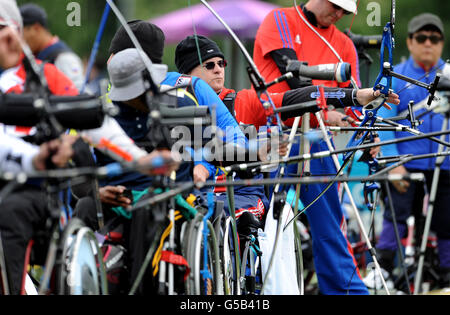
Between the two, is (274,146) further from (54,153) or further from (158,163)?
(54,153)

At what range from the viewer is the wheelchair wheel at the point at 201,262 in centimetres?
421

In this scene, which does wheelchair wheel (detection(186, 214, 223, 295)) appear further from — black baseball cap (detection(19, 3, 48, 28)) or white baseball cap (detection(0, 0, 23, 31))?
black baseball cap (detection(19, 3, 48, 28))

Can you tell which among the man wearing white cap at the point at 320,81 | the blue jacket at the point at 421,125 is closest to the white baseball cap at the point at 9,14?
the man wearing white cap at the point at 320,81

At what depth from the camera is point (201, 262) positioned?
4406 mm

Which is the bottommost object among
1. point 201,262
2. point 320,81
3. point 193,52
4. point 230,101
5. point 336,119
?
point 201,262

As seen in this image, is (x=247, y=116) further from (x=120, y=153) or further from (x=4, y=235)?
(x=4, y=235)

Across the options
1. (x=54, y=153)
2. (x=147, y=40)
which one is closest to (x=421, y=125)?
(x=147, y=40)

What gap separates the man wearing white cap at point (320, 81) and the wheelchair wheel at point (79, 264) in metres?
2.28

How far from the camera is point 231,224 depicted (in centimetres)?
500

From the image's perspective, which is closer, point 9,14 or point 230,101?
point 9,14

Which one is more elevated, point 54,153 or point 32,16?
point 32,16

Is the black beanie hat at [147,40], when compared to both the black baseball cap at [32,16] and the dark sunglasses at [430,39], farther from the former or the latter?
the dark sunglasses at [430,39]

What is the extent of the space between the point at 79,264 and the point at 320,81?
9.22 ft

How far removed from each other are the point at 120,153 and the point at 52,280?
0.67 meters
